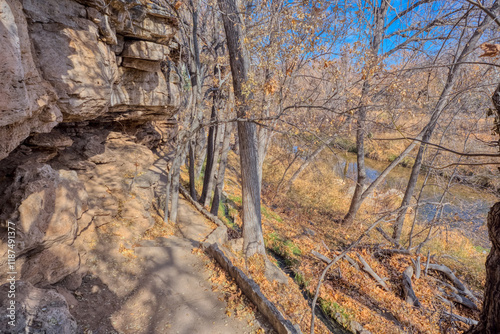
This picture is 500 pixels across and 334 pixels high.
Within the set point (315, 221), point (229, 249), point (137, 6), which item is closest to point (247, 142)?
point (229, 249)

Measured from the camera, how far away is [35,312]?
A: 8.79 ft

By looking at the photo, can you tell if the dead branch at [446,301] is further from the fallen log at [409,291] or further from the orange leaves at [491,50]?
the orange leaves at [491,50]

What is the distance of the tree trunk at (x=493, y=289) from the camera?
2.27 metres

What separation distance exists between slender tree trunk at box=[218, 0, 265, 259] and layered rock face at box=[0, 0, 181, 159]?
190 centimetres

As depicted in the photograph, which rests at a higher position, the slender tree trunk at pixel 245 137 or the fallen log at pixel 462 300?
the slender tree trunk at pixel 245 137

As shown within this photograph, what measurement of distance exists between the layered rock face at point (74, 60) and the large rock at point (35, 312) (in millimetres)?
2234

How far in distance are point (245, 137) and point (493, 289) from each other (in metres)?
5.70

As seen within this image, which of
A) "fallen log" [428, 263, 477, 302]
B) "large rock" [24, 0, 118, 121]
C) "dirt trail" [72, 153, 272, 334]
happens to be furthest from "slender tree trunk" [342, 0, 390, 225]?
"large rock" [24, 0, 118, 121]

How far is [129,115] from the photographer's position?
8.94 meters

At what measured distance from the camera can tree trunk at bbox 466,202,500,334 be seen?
7.45 ft

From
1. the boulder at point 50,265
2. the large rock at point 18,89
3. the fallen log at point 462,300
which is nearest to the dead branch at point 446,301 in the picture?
the fallen log at point 462,300

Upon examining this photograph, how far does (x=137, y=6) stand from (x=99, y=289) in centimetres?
682

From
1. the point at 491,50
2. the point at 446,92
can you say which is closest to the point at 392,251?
the point at 446,92

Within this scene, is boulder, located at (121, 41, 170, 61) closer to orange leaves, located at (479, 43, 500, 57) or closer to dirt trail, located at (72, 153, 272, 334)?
dirt trail, located at (72, 153, 272, 334)
